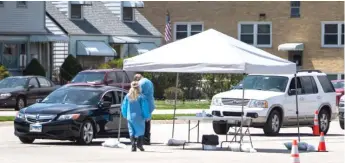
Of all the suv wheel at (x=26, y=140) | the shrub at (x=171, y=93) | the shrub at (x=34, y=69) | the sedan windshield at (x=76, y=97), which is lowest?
the suv wheel at (x=26, y=140)

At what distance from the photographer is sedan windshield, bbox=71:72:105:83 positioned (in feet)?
132

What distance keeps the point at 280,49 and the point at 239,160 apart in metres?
48.5

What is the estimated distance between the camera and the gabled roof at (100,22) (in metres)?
61.3

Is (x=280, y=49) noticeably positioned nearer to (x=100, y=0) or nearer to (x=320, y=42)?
(x=320, y=42)

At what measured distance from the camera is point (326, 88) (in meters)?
29.5

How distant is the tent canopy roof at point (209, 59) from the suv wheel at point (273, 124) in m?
5.30

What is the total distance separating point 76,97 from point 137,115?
2.80 meters

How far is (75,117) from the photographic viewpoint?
22.4 metres

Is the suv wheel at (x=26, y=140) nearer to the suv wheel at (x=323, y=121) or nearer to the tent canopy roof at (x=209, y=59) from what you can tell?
the tent canopy roof at (x=209, y=59)

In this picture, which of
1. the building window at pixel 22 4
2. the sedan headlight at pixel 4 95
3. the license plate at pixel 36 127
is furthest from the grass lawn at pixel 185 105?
the license plate at pixel 36 127

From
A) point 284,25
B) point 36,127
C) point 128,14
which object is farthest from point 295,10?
point 36,127

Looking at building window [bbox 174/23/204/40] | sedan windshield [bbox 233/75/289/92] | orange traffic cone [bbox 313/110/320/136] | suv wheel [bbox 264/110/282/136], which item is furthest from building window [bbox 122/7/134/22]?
suv wheel [bbox 264/110/282/136]

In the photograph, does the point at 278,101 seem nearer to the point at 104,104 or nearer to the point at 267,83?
the point at 267,83

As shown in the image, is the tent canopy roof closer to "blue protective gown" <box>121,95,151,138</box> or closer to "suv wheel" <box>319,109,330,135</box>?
"blue protective gown" <box>121,95,151,138</box>
